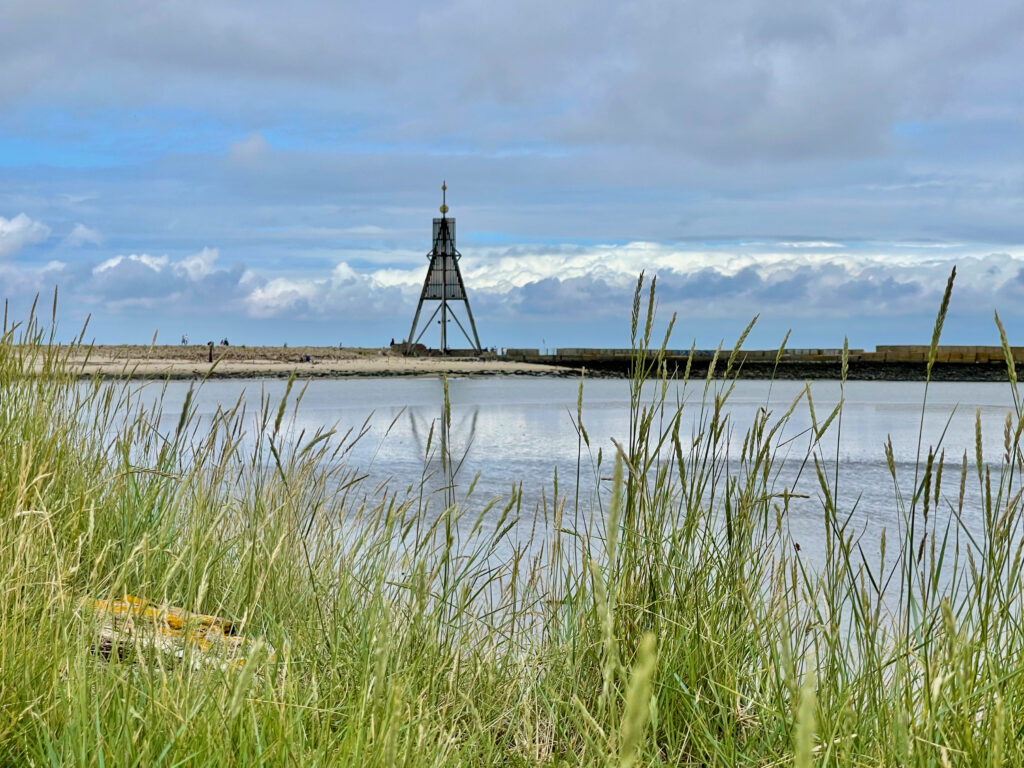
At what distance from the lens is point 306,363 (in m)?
32.0

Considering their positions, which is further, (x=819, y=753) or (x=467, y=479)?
(x=467, y=479)

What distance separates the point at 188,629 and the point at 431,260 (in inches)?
1389

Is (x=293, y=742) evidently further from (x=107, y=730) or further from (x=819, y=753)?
(x=819, y=753)

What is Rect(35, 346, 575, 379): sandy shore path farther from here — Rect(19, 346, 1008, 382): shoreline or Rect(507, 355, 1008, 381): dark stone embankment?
Rect(507, 355, 1008, 381): dark stone embankment

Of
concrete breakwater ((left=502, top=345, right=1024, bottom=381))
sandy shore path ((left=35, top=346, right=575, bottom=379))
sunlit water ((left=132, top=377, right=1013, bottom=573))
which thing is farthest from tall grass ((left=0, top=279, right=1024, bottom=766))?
concrete breakwater ((left=502, top=345, right=1024, bottom=381))

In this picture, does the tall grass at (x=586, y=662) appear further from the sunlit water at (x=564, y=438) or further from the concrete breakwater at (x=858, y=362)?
the concrete breakwater at (x=858, y=362)

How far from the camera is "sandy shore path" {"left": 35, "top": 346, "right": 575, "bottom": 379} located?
88.2ft

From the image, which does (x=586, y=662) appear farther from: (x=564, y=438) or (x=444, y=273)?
(x=444, y=273)

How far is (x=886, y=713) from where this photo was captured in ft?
5.19

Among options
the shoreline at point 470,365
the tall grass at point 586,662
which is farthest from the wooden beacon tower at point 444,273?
the tall grass at point 586,662

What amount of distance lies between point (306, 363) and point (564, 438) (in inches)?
773

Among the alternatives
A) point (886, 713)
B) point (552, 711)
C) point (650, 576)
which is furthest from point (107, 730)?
point (886, 713)

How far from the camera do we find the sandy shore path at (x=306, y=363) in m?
26.9

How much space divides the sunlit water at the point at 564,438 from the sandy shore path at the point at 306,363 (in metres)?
0.64
